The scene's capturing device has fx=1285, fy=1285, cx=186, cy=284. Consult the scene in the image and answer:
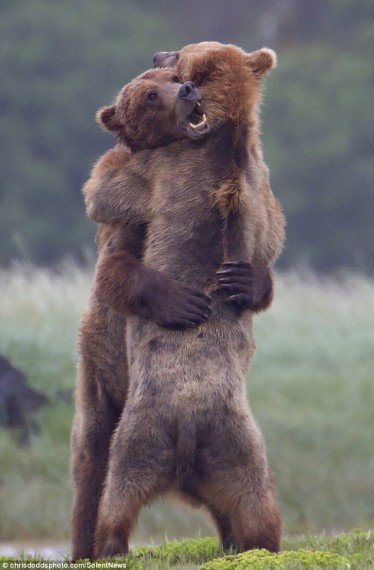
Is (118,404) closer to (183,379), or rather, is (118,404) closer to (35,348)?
(183,379)

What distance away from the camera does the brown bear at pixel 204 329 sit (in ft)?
15.9

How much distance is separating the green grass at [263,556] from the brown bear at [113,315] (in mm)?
362

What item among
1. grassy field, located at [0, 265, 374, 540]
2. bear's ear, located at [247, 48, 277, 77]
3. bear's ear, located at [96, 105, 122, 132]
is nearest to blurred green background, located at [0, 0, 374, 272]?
grassy field, located at [0, 265, 374, 540]

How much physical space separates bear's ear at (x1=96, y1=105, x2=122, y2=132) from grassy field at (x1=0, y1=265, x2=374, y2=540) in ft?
12.3

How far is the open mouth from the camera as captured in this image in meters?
5.08

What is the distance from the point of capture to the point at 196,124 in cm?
517

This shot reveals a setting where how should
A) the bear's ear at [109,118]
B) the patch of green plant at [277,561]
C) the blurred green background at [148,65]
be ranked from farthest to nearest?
the blurred green background at [148,65], the bear's ear at [109,118], the patch of green plant at [277,561]

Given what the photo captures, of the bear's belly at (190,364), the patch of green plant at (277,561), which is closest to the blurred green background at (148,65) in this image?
the bear's belly at (190,364)

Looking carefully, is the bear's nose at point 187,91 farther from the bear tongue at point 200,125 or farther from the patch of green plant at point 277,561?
the patch of green plant at point 277,561

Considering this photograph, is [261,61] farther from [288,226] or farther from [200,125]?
[288,226]

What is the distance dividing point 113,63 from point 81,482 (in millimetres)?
27879

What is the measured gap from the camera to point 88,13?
35.3 metres

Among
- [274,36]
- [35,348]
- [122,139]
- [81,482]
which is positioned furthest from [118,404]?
[274,36]

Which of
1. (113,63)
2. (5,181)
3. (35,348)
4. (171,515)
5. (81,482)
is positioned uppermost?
(113,63)
